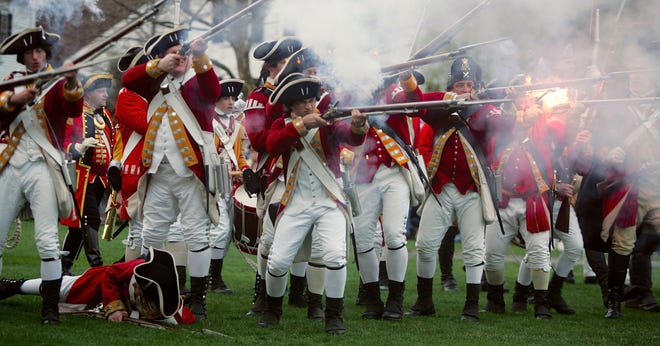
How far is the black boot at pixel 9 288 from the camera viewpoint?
8758 millimetres

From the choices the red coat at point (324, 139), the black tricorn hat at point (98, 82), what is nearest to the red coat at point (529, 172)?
the red coat at point (324, 139)

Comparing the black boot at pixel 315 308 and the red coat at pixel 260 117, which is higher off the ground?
the red coat at pixel 260 117

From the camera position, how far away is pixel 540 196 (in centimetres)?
971

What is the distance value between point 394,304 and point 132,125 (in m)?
3.00

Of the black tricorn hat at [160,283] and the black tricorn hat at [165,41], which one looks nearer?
the black tricorn hat at [160,283]

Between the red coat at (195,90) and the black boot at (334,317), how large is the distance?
163 cm

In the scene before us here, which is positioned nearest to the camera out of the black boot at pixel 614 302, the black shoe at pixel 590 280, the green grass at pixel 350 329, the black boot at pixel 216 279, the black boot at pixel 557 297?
the green grass at pixel 350 329

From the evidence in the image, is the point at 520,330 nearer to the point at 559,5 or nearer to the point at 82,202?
the point at 559,5

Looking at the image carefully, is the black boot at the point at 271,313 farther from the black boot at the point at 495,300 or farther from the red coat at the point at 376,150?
the black boot at the point at 495,300

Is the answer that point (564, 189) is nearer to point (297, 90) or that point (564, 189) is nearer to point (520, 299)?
point (520, 299)

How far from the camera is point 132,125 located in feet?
29.4

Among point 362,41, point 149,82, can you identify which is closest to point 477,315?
point 362,41

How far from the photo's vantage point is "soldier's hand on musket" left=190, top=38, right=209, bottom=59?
8.05 metres

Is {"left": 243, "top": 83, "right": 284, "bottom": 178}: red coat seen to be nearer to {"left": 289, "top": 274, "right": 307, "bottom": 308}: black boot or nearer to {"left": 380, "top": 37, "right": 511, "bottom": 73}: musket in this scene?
{"left": 380, "top": 37, "right": 511, "bottom": 73}: musket
